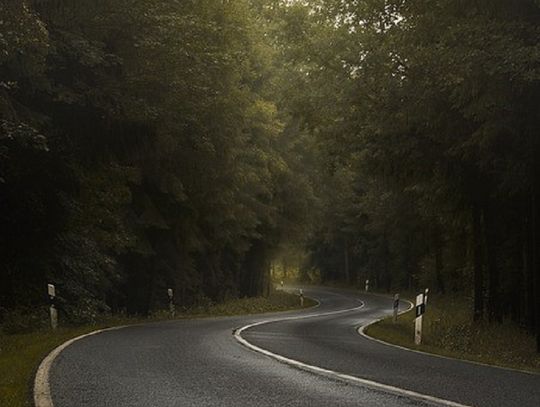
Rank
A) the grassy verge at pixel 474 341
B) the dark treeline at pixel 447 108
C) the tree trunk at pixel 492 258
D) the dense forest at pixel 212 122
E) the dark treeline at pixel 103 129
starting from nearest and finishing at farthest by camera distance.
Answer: the dark treeline at pixel 447 108
the dense forest at pixel 212 122
the grassy verge at pixel 474 341
the dark treeline at pixel 103 129
the tree trunk at pixel 492 258

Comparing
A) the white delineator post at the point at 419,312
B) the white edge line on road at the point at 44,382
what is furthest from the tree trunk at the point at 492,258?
the white edge line on road at the point at 44,382

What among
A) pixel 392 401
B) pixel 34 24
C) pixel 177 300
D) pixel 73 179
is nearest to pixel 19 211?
pixel 73 179

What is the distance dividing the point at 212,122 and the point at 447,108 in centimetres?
736

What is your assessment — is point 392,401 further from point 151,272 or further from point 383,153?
point 151,272

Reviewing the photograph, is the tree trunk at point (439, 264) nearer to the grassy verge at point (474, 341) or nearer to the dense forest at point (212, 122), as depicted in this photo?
the dense forest at point (212, 122)

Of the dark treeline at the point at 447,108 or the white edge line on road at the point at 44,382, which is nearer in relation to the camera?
the white edge line on road at the point at 44,382

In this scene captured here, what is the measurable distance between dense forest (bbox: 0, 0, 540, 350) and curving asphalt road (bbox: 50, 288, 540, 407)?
4724 mm

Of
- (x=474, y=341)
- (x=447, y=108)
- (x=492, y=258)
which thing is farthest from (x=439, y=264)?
(x=447, y=108)

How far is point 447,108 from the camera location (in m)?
16.0

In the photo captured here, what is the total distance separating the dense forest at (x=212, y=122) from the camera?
44.0ft

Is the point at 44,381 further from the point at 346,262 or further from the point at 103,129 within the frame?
the point at 346,262

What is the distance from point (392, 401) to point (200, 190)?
722 inches

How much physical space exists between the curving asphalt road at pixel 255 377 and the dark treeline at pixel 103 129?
462 centimetres

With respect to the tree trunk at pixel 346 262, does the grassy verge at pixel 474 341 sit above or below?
below
